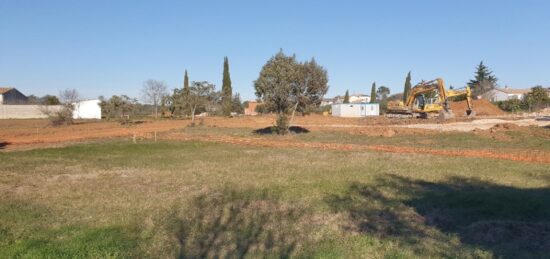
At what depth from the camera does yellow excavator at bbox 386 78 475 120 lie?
49.5 metres

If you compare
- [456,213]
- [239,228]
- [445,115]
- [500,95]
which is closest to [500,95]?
[500,95]

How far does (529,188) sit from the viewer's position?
1190cm

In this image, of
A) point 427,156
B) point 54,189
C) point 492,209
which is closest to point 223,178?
point 54,189

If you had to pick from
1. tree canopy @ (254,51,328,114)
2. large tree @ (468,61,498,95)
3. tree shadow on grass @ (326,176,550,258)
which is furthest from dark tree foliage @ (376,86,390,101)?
tree shadow on grass @ (326,176,550,258)

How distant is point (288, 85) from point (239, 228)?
24.4m

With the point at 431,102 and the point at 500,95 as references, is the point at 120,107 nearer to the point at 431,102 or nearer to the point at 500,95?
Result: the point at 431,102

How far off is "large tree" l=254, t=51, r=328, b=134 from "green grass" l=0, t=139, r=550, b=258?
15264 millimetres

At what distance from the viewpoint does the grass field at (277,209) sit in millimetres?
7316

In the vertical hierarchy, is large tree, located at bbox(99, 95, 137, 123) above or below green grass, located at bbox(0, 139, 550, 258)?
above

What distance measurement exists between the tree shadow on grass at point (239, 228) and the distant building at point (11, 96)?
91.0 m

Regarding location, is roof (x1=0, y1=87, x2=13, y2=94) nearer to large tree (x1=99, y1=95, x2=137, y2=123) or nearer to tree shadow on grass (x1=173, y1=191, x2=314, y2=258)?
large tree (x1=99, y1=95, x2=137, y2=123)

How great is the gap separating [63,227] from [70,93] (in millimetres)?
65220

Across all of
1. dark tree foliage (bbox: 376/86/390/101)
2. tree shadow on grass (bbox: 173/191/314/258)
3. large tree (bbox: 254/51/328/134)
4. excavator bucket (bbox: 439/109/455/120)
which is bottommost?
tree shadow on grass (bbox: 173/191/314/258)

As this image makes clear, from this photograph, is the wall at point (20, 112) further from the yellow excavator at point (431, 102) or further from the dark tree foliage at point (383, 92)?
the dark tree foliage at point (383, 92)
